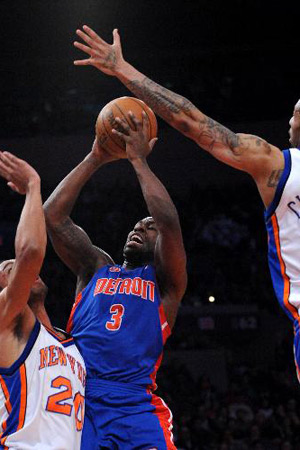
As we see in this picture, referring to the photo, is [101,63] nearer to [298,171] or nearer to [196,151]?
[298,171]

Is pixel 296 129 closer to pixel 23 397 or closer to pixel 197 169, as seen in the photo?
pixel 23 397

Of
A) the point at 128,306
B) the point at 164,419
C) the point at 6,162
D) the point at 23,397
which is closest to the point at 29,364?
the point at 23,397

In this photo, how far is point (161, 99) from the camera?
3672 millimetres

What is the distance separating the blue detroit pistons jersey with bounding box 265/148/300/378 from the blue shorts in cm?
116

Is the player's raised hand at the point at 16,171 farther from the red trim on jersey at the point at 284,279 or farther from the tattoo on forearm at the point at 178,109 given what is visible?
the red trim on jersey at the point at 284,279

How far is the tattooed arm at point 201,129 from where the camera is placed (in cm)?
334

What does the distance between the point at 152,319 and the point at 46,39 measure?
12.3m

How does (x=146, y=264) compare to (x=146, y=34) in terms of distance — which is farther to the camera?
(x=146, y=34)

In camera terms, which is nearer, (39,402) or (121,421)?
(39,402)

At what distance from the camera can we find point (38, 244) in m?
3.52

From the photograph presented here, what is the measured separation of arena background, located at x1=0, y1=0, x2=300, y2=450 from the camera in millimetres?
12414

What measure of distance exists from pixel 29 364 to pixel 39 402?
0.65 feet

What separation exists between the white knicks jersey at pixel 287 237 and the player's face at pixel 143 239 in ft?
4.96

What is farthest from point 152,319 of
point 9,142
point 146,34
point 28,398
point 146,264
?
point 9,142
